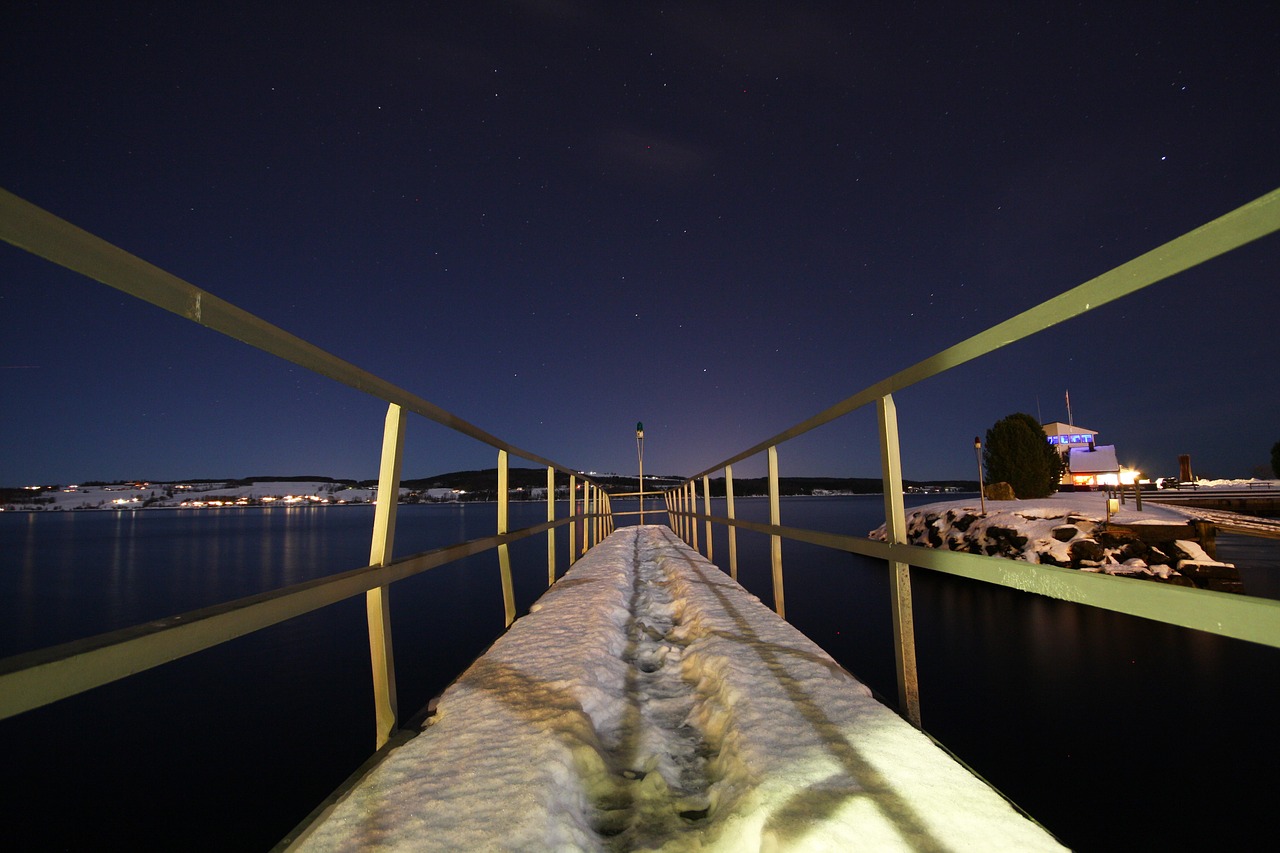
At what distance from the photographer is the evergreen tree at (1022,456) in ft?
60.4

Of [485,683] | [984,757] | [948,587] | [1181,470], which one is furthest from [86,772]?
[1181,470]

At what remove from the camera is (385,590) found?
1.81 meters

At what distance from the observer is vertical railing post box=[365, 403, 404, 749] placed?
1747 mm

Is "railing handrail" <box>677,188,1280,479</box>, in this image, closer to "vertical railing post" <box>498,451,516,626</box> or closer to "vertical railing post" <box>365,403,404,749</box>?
"vertical railing post" <box>365,403,404,749</box>

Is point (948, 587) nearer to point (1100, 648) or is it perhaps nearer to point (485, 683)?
point (1100, 648)

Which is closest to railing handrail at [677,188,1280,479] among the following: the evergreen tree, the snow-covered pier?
the snow-covered pier

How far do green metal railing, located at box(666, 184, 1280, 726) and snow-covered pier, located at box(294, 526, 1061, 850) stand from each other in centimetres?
44

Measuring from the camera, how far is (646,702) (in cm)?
203

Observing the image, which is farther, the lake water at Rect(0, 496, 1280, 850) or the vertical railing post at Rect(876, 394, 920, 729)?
the lake water at Rect(0, 496, 1280, 850)

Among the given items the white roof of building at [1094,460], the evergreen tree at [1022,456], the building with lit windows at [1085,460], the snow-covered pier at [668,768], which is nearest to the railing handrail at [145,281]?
the snow-covered pier at [668,768]

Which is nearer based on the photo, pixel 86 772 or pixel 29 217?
pixel 29 217

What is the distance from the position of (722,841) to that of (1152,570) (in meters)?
11.8

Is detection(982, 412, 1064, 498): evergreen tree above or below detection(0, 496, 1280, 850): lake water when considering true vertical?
above

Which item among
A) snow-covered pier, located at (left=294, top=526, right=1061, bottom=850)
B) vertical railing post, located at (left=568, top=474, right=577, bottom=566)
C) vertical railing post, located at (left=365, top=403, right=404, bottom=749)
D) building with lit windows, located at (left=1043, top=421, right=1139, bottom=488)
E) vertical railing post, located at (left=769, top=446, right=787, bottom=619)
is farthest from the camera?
building with lit windows, located at (left=1043, top=421, right=1139, bottom=488)
